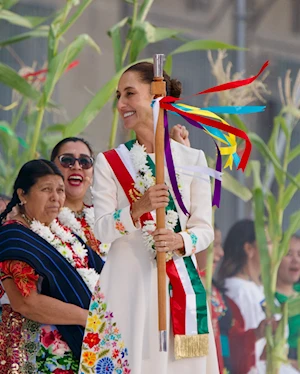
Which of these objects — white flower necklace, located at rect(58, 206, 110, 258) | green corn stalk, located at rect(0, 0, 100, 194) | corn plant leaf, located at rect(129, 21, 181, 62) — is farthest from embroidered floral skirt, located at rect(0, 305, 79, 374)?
corn plant leaf, located at rect(129, 21, 181, 62)

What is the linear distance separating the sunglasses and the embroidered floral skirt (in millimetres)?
639

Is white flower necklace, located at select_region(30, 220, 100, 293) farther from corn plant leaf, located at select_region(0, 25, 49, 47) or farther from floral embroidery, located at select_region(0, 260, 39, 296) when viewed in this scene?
corn plant leaf, located at select_region(0, 25, 49, 47)

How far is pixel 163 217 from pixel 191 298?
242mm

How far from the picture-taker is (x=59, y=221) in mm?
3395

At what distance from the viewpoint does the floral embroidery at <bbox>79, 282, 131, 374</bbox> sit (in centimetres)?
253

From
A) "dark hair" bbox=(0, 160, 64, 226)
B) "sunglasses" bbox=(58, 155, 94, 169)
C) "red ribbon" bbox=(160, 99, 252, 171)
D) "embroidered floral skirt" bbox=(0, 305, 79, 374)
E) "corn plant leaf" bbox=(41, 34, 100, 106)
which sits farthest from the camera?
"corn plant leaf" bbox=(41, 34, 100, 106)

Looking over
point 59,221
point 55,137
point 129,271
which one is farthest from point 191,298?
point 55,137

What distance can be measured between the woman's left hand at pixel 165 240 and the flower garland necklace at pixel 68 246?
70 centimetres

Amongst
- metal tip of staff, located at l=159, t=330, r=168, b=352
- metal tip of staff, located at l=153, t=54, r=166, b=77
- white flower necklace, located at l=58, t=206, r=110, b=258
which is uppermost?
metal tip of staff, located at l=153, t=54, r=166, b=77

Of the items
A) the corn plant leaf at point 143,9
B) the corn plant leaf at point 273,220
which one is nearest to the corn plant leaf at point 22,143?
the corn plant leaf at point 143,9

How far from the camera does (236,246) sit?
17.4 ft

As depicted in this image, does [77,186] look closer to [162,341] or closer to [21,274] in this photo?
[21,274]

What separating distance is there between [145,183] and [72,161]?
1.02m

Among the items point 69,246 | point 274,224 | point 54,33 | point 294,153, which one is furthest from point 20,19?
point 69,246
